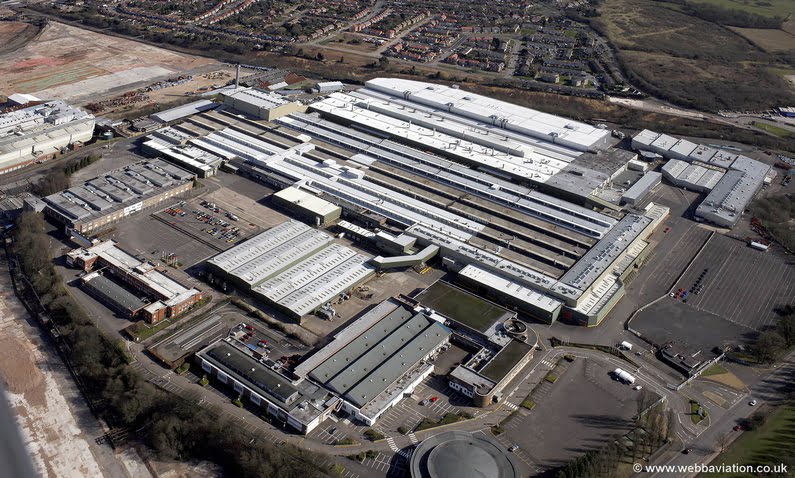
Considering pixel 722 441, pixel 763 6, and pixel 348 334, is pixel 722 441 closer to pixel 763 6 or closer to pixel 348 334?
pixel 348 334

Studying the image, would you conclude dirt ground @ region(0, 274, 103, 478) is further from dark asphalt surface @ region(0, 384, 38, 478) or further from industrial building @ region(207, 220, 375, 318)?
industrial building @ region(207, 220, 375, 318)

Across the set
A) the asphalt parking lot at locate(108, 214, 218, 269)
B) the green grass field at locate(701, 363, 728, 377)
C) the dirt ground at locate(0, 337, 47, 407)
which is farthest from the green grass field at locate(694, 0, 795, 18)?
the dirt ground at locate(0, 337, 47, 407)

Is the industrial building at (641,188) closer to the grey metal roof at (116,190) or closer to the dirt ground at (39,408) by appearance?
the grey metal roof at (116,190)

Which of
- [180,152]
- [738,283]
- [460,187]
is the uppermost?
[460,187]

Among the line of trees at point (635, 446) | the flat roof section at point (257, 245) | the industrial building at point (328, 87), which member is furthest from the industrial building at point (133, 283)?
the industrial building at point (328, 87)

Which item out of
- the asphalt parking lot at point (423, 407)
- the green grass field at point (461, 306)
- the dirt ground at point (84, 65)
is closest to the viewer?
the asphalt parking lot at point (423, 407)

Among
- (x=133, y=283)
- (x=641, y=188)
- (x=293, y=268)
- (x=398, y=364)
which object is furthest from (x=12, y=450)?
(x=641, y=188)
